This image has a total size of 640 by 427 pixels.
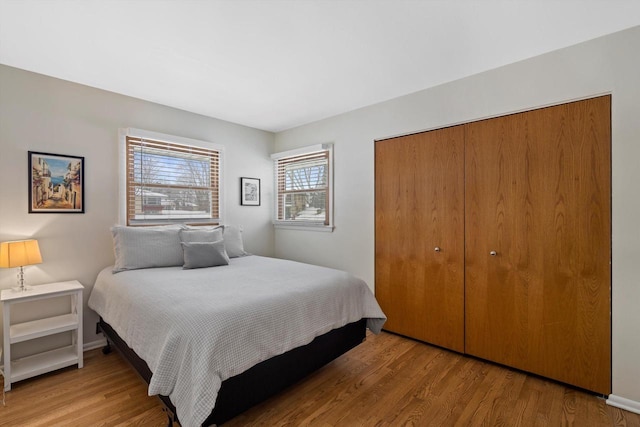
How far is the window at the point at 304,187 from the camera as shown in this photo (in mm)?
3789

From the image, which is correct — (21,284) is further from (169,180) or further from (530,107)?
(530,107)

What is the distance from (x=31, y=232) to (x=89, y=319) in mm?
929

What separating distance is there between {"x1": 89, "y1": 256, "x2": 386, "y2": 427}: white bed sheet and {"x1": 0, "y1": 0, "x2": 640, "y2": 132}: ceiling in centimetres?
173

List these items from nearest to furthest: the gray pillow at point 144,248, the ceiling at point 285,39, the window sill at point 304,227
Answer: the ceiling at point 285,39, the gray pillow at point 144,248, the window sill at point 304,227

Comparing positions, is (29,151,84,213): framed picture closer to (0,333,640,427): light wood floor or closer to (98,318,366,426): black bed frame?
(98,318,366,426): black bed frame

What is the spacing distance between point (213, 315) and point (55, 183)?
86.8 inches

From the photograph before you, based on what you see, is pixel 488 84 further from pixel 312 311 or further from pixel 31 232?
pixel 31 232

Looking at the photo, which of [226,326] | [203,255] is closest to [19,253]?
[203,255]

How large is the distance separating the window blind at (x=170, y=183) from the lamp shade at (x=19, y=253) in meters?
0.84

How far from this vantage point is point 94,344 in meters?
2.84

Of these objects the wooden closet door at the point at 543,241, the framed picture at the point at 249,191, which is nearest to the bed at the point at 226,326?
the wooden closet door at the point at 543,241

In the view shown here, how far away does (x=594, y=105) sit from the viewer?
6.87ft

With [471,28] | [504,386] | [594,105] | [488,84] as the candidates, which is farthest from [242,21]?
[504,386]

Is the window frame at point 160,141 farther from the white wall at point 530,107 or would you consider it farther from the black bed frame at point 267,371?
the white wall at point 530,107
